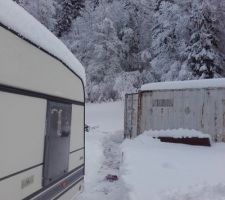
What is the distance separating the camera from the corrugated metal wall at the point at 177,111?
42.3 feet

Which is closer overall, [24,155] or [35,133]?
[24,155]

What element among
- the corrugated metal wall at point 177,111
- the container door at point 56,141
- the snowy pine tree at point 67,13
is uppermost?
the snowy pine tree at point 67,13

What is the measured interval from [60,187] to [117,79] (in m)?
24.6

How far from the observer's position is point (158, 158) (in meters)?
10.5

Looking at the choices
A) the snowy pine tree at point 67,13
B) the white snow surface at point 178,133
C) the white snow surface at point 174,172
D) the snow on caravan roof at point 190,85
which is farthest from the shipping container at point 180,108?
the snowy pine tree at point 67,13

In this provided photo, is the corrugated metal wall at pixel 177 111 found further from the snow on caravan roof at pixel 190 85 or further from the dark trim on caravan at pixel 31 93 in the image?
the dark trim on caravan at pixel 31 93

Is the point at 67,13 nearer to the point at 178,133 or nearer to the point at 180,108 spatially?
the point at 180,108

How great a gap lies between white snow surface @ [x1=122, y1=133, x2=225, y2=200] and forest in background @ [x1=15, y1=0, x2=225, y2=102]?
12.2 meters

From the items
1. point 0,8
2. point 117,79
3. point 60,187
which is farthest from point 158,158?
point 117,79

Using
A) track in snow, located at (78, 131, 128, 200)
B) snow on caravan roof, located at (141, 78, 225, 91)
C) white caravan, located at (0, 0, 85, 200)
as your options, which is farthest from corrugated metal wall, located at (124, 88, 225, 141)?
white caravan, located at (0, 0, 85, 200)

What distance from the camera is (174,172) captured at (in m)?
8.68

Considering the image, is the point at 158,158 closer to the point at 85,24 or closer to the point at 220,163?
the point at 220,163

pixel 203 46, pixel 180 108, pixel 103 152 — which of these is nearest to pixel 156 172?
pixel 103 152

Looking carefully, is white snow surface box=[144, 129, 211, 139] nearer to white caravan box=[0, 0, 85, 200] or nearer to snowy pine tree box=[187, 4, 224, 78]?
white caravan box=[0, 0, 85, 200]
